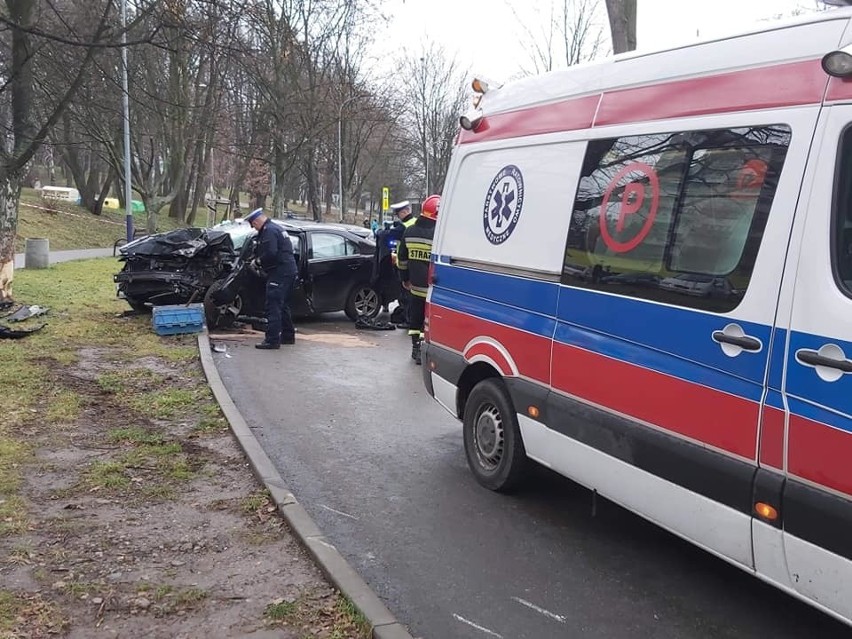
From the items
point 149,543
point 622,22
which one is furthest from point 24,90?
point 149,543

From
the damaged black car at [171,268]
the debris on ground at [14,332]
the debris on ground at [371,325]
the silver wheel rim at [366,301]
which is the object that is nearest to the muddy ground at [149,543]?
the debris on ground at [14,332]

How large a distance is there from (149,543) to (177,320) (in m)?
6.63

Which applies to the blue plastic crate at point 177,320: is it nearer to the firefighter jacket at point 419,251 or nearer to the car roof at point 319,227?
the car roof at point 319,227

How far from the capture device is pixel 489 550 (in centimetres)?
411

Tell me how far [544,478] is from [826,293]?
2.85 m

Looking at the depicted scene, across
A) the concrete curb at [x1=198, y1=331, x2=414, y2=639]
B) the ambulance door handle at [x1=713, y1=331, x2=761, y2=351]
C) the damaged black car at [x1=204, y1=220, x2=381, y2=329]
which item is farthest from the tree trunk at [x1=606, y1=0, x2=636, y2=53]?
the ambulance door handle at [x1=713, y1=331, x2=761, y2=351]

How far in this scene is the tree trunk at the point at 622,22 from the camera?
32.5ft

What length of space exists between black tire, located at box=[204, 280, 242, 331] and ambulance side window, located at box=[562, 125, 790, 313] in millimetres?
7666

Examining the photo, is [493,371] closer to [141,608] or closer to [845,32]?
[141,608]

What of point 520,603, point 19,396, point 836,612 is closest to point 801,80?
point 836,612

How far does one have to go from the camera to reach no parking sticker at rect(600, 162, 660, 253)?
355 centimetres

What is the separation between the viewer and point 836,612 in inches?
104

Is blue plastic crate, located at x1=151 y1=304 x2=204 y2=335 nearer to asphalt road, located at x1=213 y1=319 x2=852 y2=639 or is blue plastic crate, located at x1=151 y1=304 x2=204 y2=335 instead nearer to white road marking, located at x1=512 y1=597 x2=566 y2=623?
asphalt road, located at x1=213 y1=319 x2=852 y2=639

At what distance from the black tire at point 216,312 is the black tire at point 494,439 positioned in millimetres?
6541
